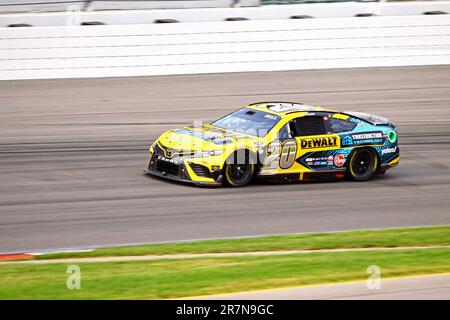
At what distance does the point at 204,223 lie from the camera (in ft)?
39.9

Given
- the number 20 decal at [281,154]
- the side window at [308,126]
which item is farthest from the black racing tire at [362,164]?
the number 20 decal at [281,154]

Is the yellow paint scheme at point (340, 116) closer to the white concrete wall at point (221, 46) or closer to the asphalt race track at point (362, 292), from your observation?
the asphalt race track at point (362, 292)

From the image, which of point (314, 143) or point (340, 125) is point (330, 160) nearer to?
point (314, 143)

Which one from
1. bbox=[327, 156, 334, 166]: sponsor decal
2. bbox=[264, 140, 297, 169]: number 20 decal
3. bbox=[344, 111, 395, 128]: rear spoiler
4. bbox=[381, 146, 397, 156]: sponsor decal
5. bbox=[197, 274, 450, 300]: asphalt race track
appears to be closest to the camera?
bbox=[197, 274, 450, 300]: asphalt race track

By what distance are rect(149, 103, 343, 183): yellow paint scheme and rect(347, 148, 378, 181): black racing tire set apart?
46 cm

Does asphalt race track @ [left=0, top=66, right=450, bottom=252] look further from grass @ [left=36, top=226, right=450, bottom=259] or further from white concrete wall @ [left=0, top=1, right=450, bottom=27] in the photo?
white concrete wall @ [left=0, top=1, right=450, bottom=27]

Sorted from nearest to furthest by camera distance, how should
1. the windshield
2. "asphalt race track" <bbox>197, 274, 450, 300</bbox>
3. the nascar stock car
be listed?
"asphalt race track" <bbox>197, 274, 450, 300</bbox> → the nascar stock car → the windshield

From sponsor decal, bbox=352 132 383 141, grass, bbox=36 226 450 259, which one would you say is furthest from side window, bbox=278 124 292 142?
grass, bbox=36 226 450 259

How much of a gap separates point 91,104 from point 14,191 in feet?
24.3

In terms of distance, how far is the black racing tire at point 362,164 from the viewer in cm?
1501

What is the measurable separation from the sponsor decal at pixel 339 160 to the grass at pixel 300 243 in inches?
112

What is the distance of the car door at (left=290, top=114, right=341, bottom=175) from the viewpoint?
14.4m

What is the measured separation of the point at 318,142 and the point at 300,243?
366 centimetres

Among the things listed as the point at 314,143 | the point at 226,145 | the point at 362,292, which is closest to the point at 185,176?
the point at 226,145
